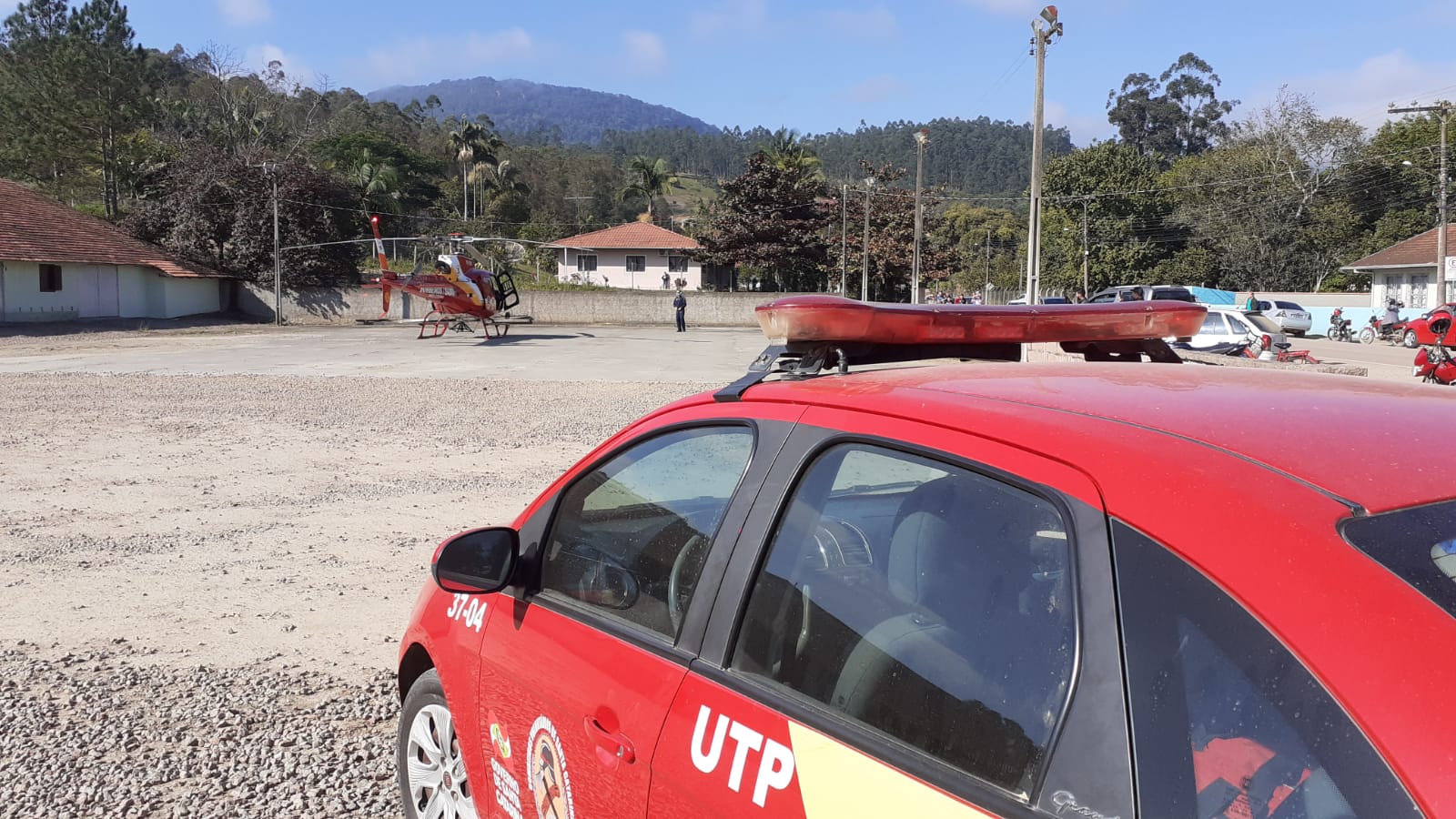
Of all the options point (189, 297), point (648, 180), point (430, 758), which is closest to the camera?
point (430, 758)

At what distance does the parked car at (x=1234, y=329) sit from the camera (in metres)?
25.5

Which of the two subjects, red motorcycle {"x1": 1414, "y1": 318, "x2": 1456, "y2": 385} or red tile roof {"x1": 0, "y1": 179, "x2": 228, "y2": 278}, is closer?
red motorcycle {"x1": 1414, "y1": 318, "x2": 1456, "y2": 385}

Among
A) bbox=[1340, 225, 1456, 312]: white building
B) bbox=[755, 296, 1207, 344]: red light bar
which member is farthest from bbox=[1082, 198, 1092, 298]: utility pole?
bbox=[755, 296, 1207, 344]: red light bar

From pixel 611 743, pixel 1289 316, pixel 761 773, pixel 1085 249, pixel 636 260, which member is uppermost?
pixel 1085 249

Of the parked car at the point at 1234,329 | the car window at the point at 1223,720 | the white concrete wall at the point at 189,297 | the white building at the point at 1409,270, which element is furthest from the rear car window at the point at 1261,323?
the white concrete wall at the point at 189,297

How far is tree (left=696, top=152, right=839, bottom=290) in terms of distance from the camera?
59.0 metres

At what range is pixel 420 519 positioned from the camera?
27.8ft

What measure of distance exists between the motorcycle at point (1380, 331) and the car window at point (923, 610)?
4439 centimetres

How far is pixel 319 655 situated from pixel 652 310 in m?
53.2

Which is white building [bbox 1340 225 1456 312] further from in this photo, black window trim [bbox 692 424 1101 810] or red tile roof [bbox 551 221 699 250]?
Answer: black window trim [bbox 692 424 1101 810]

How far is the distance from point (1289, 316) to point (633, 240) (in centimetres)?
3801

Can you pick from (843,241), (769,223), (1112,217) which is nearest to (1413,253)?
(1112,217)

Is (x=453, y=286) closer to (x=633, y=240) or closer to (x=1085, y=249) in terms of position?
(x=633, y=240)

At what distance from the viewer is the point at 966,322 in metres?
2.71
